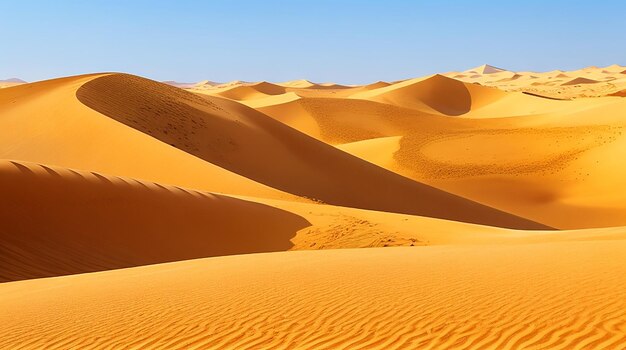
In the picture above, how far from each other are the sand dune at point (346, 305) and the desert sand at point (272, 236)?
3 centimetres

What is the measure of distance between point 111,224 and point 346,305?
8.38 meters

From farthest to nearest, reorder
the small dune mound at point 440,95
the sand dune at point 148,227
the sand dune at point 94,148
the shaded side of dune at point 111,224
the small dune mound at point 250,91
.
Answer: the small dune mound at point 250,91
the small dune mound at point 440,95
the sand dune at point 94,148
the sand dune at point 148,227
the shaded side of dune at point 111,224

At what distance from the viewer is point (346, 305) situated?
21.6 ft

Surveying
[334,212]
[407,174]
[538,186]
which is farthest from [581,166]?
[334,212]

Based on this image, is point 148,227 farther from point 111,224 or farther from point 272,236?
point 272,236

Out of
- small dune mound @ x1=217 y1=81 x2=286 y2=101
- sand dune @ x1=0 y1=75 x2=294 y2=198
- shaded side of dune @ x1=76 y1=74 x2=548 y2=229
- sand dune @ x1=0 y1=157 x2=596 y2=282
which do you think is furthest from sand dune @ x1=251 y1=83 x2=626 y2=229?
small dune mound @ x1=217 y1=81 x2=286 y2=101

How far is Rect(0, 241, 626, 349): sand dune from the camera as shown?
552 cm

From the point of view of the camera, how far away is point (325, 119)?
54.5 meters

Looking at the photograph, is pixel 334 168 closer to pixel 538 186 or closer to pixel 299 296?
pixel 538 186

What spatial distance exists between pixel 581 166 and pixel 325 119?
926 inches

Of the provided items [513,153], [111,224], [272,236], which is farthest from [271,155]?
[513,153]

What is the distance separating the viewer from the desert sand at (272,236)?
6.00 metres

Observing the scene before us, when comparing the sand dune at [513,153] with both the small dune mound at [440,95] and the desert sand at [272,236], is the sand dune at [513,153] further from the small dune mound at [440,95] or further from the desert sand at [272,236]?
the small dune mound at [440,95]

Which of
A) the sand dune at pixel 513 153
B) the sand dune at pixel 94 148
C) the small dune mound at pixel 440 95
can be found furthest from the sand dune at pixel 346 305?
the small dune mound at pixel 440 95
